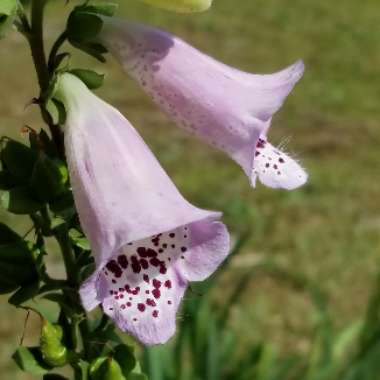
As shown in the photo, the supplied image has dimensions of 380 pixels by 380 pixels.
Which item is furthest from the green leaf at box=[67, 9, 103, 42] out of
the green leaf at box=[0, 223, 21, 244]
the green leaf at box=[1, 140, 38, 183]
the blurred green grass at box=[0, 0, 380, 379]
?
the blurred green grass at box=[0, 0, 380, 379]

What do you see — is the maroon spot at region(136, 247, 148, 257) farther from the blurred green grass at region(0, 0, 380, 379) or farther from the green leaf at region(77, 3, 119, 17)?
the blurred green grass at region(0, 0, 380, 379)

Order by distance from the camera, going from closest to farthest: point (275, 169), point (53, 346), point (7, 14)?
point (7, 14) < point (53, 346) < point (275, 169)

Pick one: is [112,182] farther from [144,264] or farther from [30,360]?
[30,360]

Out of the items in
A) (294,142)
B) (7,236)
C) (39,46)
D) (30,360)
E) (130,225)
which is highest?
(39,46)

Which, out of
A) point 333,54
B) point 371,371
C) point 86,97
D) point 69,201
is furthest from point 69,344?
point 333,54

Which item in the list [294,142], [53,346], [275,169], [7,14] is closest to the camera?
[7,14]

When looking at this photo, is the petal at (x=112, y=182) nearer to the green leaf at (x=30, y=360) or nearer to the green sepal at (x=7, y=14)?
the green sepal at (x=7, y=14)

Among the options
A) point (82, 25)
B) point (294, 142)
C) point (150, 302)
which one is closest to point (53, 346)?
point (150, 302)
